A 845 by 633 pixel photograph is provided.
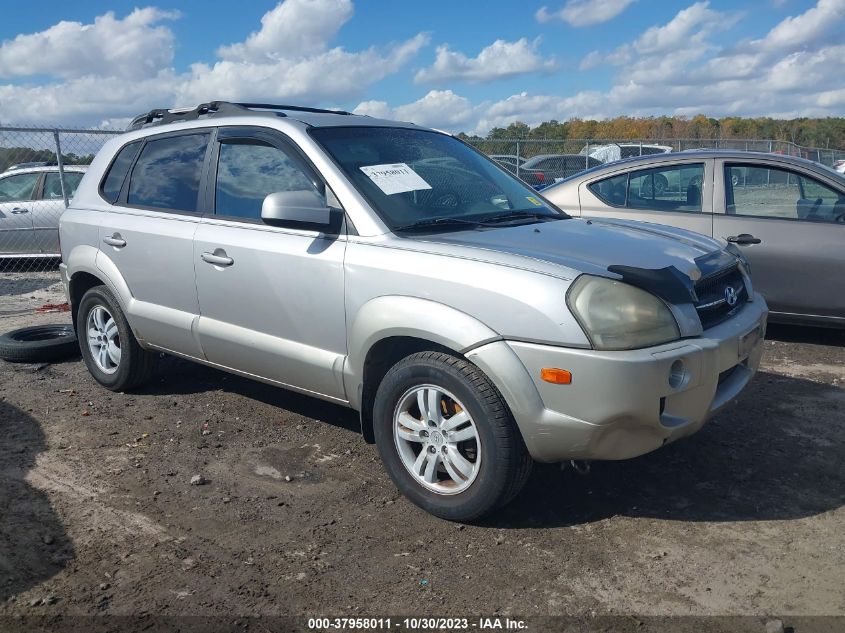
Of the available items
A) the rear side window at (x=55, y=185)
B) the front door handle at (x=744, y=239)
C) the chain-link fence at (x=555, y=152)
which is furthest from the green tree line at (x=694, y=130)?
the front door handle at (x=744, y=239)

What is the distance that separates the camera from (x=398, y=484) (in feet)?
12.1

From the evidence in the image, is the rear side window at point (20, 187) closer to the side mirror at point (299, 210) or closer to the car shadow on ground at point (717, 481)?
the side mirror at point (299, 210)

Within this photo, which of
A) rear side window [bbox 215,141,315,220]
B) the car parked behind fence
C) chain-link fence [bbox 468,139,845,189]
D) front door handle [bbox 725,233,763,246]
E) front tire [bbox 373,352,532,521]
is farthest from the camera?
chain-link fence [bbox 468,139,845,189]

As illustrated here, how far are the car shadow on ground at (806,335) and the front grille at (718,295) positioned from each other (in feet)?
10.1

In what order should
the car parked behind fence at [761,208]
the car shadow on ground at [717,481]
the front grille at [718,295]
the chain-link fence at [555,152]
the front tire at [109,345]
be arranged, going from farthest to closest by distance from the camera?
the chain-link fence at [555,152] < the car parked behind fence at [761,208] < the front tire at [109,345] < the car shadow on ground at [717,481] < the front grille at [718,295]

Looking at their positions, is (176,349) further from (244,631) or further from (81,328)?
(244,631)

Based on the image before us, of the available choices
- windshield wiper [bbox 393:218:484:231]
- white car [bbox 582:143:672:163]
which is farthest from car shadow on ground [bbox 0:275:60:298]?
white car [bbox 582:143:672:163]

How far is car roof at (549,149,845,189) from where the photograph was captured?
6328mm

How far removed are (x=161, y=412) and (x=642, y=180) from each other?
4398 mm

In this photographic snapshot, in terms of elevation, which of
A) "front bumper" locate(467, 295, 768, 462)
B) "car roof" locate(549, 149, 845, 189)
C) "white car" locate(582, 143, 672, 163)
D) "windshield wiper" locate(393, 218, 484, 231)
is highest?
"white car" locate(582, 143, 672, 163)

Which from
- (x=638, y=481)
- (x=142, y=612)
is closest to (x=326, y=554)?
(x=142, y=612)

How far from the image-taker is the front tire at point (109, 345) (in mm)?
5261

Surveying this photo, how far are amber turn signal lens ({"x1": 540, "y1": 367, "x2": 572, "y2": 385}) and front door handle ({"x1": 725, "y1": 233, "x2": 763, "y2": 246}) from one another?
3853 millimetres

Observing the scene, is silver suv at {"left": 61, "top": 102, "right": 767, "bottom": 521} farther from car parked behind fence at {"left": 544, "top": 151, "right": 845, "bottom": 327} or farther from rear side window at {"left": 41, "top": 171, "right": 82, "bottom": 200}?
rear side window at {"left": 41, "top": 171, "right": 82, "bottom": 200}
